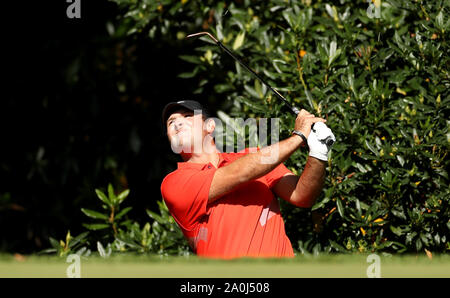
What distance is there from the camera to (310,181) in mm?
3680

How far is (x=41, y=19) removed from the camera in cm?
673

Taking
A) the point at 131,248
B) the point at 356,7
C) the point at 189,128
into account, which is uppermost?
the point at 356,7

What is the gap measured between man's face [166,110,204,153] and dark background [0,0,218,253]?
2624mm

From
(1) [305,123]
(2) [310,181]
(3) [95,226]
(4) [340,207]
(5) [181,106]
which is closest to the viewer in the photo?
(1) [305,123]

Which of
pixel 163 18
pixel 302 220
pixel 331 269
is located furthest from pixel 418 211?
pixel 163 18

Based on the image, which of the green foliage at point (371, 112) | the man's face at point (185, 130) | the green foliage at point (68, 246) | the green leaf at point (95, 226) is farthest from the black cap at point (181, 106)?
the green leaf at point (95, 226)

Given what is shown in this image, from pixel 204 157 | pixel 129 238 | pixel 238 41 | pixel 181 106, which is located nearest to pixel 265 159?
pixel 204 157

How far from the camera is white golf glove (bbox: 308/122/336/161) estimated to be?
3.53 meters

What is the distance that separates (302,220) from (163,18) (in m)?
2.07

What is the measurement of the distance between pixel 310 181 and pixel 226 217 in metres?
0.47

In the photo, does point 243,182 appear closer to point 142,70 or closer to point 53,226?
point 142,70

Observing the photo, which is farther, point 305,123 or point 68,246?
point 68,246

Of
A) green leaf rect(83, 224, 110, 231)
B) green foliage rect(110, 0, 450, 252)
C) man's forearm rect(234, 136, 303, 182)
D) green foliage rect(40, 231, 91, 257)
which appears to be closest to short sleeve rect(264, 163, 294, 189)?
man's forearm rect(234, 136, 303, 182)

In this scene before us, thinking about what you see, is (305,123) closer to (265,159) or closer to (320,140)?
(320,140)
